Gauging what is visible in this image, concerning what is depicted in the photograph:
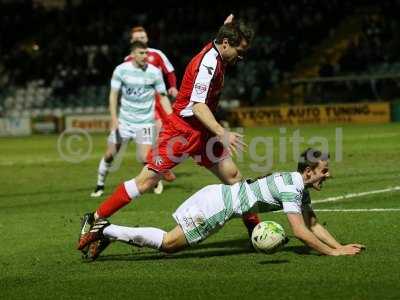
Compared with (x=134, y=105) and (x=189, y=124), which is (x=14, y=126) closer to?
(x=134, y=105)

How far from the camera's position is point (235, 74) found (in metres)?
37.7

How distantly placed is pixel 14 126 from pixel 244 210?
30950 mm

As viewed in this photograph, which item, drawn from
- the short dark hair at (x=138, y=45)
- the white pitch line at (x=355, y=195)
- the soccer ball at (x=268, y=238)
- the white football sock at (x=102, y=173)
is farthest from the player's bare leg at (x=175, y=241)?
the white football sock at (x=102, y=173)

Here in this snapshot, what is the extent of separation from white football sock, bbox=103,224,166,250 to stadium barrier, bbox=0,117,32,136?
30336mm

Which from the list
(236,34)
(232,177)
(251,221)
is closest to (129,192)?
(232,177)

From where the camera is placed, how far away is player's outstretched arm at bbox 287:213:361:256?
7.71 metres

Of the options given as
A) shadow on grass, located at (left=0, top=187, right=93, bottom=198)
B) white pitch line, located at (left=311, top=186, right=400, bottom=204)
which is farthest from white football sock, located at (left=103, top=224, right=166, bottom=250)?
shadow on grass, located at (left=0, top=187, right=93, bottom=198)

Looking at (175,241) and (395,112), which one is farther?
(395,112)

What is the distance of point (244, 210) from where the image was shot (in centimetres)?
810

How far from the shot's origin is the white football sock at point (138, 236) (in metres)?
8.16

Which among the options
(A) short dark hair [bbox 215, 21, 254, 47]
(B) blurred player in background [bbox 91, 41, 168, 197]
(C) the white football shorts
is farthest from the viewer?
(C) the white football shorts

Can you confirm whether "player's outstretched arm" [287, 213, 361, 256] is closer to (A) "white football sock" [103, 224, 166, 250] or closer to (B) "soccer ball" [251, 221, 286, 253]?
(B) "soccer ball" [251, 221, 286, 253]

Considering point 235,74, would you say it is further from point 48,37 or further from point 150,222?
point 150,222

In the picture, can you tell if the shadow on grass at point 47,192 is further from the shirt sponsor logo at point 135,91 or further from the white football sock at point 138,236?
the white football sock at point 138,236
